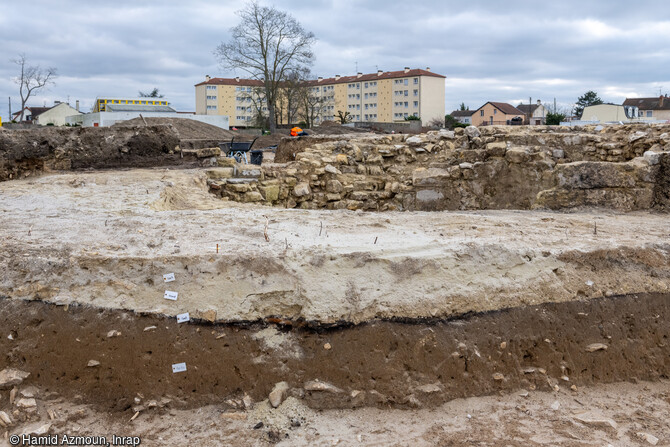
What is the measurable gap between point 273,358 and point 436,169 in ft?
19.1

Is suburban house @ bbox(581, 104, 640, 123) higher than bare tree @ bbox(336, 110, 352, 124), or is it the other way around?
bare tree @ bbox(336, 110, 352, 124)

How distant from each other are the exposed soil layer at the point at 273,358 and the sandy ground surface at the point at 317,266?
11 centimetres

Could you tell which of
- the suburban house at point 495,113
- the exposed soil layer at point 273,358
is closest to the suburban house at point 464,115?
the suburban house at point 495,113

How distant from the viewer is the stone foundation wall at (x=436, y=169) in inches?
297

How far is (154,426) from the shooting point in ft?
9.37

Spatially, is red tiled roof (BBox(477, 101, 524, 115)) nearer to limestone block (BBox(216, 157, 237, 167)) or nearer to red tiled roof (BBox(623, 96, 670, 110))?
red tiled roof (BBox(623, 96, 670, 110))

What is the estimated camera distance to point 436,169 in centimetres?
830

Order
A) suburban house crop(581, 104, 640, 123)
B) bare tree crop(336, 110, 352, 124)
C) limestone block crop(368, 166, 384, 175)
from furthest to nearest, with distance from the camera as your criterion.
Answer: bare tree crop(336, 110, 352, 124), suburban house crop(581, 104, 640, 123), limestone block crop(368, 166, 384, 175)

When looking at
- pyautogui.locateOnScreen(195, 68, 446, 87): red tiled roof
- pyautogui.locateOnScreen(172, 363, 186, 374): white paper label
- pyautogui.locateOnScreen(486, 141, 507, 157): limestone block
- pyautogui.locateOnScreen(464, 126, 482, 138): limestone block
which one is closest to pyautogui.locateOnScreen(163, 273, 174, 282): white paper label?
pyautogui.locateOnScreen(172, 363, 186, 374): white paper label

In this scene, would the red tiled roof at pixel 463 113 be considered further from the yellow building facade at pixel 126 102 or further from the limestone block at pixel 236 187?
the limestone block at pixel 236 187

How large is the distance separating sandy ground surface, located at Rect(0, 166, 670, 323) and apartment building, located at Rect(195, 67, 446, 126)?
2045 inches

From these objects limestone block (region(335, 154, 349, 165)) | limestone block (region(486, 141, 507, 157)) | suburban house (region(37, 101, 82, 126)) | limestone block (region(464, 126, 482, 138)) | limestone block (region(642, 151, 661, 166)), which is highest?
suburban house (region(37, 101, 82, 126))

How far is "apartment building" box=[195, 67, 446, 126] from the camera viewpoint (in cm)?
5684

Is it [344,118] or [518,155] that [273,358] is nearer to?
[518,155]
